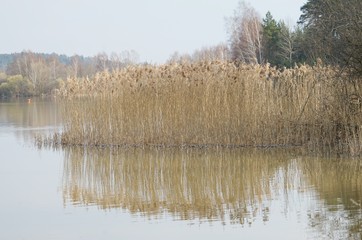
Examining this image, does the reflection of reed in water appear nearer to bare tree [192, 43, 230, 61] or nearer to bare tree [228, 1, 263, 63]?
bare tree [192, 43, 230, 61]

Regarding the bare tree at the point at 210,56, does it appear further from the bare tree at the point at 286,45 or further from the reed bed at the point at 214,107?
the bare tree at the point at 286,45

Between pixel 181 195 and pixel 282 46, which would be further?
pixel 282 46

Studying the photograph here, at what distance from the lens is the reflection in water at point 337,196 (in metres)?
8.60

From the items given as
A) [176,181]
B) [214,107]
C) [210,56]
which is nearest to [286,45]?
[210,56]

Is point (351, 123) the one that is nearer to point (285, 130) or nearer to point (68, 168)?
point (285, 130)

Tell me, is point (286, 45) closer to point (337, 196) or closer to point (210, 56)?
point (210, 56)

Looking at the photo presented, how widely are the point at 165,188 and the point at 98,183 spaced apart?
6.37ft

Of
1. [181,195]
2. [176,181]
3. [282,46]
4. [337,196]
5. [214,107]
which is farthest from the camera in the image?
[282,46]

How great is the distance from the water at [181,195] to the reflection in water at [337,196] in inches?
0.5

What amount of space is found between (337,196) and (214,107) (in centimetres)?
761

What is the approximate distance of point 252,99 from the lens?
58.7 feet

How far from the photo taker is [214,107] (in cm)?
1819

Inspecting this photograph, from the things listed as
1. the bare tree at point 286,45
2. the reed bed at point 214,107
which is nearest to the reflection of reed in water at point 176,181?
the reed bed at point 214,107

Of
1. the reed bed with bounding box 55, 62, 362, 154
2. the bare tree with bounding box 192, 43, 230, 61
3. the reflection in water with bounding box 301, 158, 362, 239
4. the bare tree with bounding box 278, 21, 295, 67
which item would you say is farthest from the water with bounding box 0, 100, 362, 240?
the bare tree with bounding box 278, 21, 295, 67
